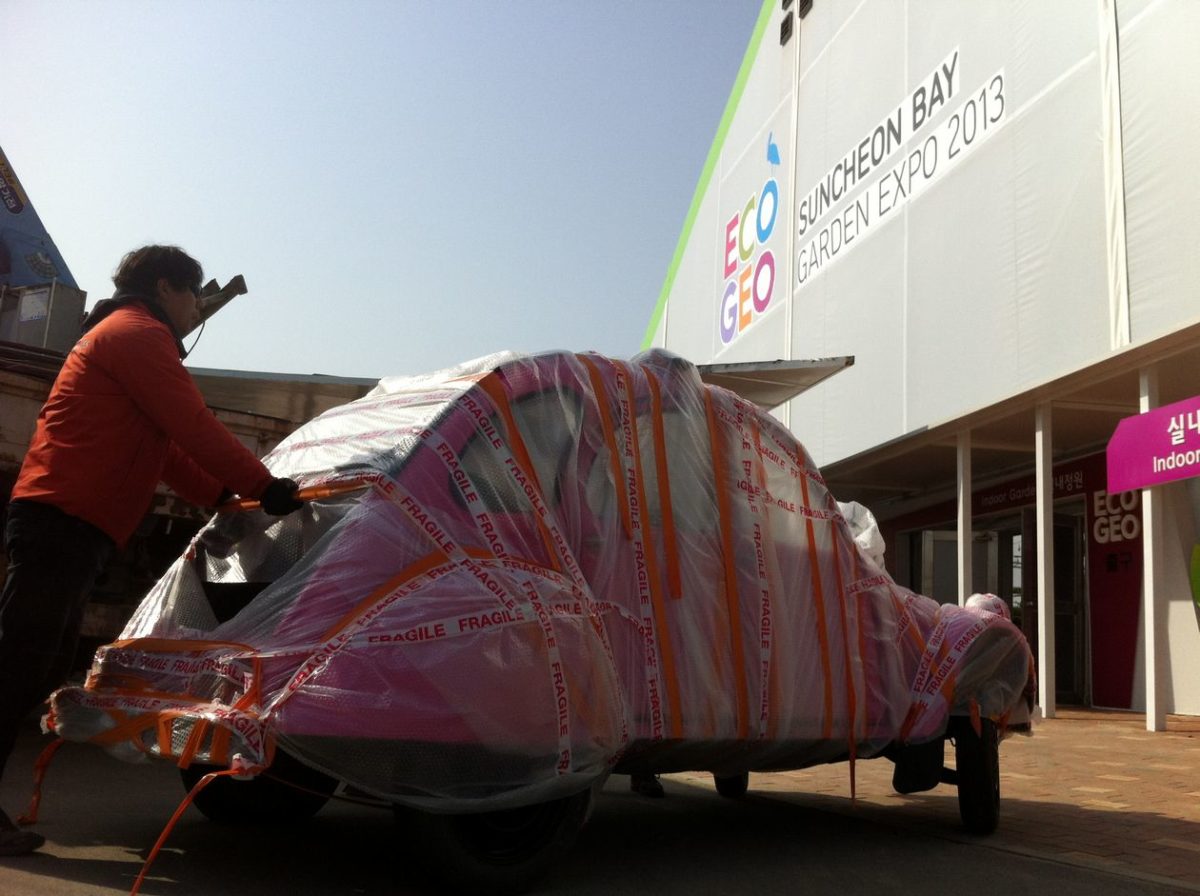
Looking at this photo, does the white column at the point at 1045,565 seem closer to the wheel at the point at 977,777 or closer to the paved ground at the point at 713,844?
the paved ground at the point at 713,844

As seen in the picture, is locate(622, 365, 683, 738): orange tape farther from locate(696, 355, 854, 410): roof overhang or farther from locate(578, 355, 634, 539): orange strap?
locate(696, 355, 854, 410): roof overhang

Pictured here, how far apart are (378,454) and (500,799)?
1046mm

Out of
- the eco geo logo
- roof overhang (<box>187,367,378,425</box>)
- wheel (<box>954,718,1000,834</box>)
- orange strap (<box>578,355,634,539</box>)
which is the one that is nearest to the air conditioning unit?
roof overhang (<box>187,367,378,425</box>)

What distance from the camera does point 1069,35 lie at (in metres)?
Answer: 12.2

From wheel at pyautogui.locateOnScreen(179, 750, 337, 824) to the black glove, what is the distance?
1090mm

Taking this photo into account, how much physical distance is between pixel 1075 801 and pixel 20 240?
25.2m

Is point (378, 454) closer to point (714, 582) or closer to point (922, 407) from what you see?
point (714, 582)

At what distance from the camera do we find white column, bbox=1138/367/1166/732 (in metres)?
10.1

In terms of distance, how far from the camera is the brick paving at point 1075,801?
14.6ft

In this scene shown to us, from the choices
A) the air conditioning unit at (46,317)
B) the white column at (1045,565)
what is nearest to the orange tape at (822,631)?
the air conditioning unit at (46,317)

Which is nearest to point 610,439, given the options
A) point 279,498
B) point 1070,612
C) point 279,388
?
point 279,498

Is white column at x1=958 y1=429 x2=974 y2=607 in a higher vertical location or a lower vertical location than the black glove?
higher

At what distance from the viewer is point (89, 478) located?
3.46 m

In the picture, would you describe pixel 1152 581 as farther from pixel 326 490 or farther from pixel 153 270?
pixel 153 270
